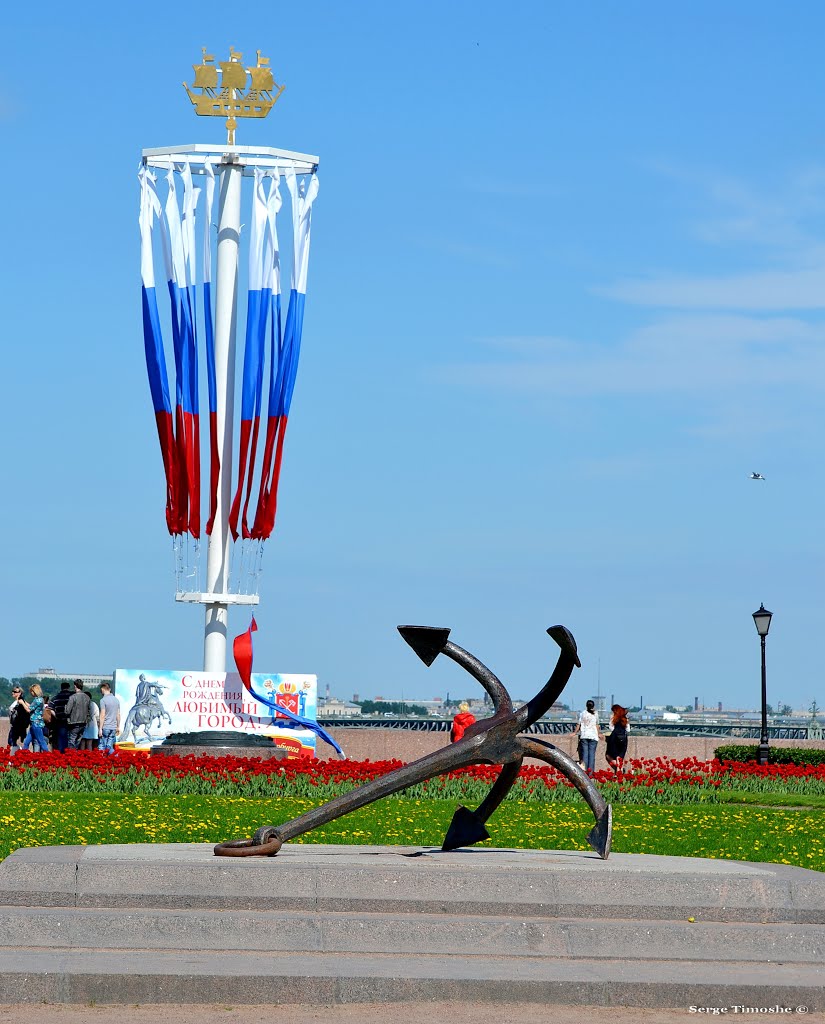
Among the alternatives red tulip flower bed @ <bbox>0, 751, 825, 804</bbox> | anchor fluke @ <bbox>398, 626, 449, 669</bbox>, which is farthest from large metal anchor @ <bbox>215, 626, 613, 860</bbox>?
red tulip flower bed @ <bbox>0, 751, 825, 804</bbox>

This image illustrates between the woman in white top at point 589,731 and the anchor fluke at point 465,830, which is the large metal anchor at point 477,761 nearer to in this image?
the anchor fluke at point 465,830

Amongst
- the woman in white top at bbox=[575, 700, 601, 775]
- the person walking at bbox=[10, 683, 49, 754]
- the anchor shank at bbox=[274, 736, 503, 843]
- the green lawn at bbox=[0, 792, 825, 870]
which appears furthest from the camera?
the person walking at bbox=[10, 683, 49, 754]

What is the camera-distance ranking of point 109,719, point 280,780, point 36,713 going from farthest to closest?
point 109,719 < point 36,713 < point 280,780

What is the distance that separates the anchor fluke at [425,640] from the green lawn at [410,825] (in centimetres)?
285

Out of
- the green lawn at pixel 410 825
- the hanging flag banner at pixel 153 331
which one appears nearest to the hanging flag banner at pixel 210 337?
the hanging flag banner at pixel 153 331

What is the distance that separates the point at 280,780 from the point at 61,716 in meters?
5.97

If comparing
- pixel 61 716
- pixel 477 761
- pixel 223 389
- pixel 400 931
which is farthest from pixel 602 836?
pixel 223 389

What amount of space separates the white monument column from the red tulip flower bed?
5.74m

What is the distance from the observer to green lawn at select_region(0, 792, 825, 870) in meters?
12.1

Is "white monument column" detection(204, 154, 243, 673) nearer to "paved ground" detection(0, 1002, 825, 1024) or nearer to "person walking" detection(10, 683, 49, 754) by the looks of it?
"person walking" detection(10, 683, 49, 754)

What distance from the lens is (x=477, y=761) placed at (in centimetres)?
924

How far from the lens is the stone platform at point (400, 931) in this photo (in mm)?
7270

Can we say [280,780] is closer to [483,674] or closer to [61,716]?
[61,716]

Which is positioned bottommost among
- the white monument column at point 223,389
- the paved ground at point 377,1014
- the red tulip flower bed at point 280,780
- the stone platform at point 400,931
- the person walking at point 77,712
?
the paved ground at point 377,1014
